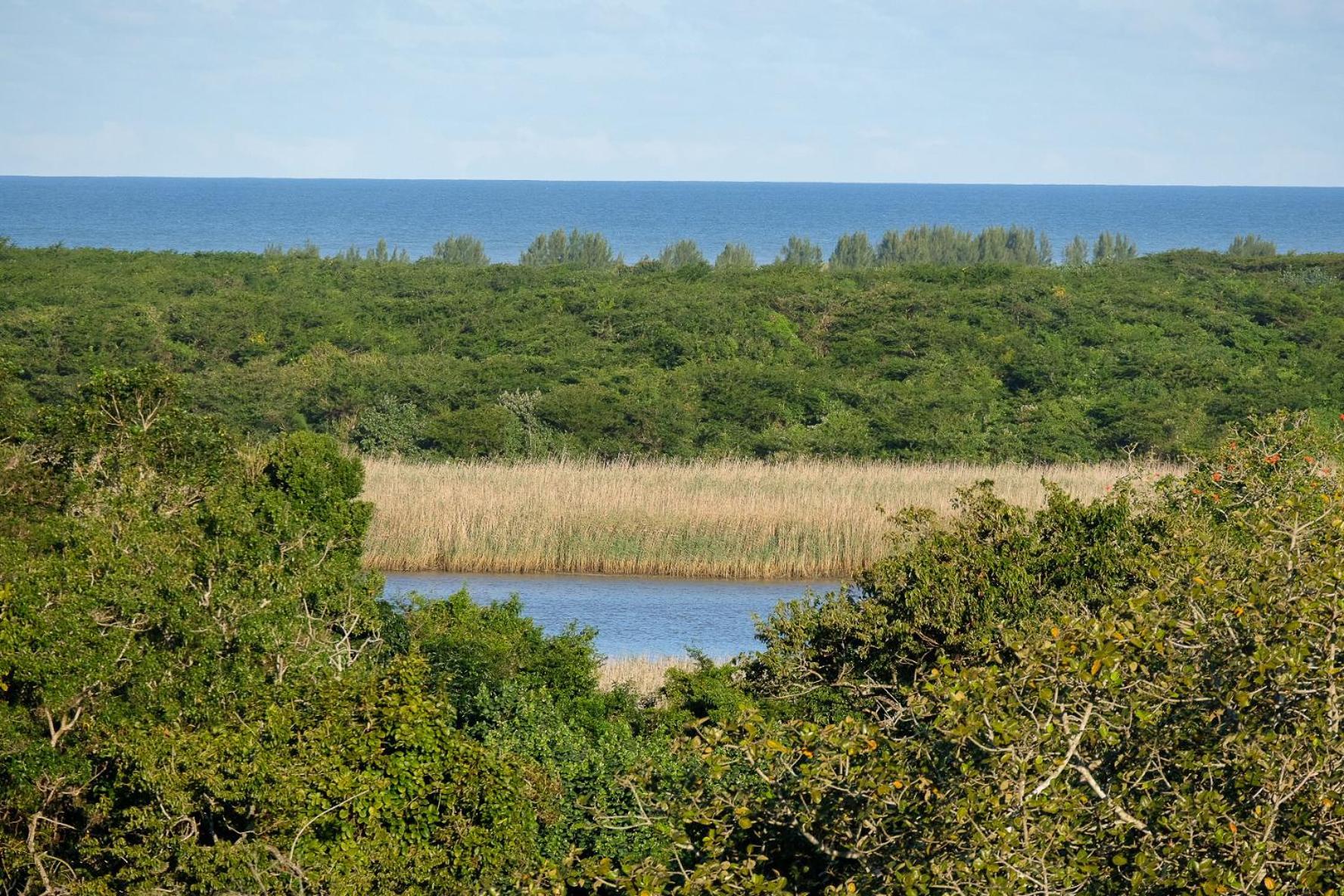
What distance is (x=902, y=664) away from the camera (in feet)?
31.0

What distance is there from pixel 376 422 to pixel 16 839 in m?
23.8

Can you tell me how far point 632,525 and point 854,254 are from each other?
34.3m

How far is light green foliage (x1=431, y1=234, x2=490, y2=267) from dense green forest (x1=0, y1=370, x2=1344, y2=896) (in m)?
45.8

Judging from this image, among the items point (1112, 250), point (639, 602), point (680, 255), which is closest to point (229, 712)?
point (639, 602)

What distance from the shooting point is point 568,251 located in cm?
5825

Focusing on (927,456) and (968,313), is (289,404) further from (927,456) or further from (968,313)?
(968,313)

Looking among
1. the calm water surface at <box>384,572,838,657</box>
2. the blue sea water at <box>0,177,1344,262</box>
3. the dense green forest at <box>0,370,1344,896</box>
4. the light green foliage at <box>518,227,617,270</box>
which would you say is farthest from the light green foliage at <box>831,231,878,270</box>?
the blue sea water at <box>0,177,1344,262</box>

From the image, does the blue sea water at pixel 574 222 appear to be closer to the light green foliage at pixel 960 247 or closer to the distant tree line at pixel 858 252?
the distant tree line at pixel 858 252

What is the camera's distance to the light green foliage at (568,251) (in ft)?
185

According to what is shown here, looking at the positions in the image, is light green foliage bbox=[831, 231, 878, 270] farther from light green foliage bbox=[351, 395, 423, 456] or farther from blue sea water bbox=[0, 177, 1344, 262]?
blue sea water bbox=[0, 177, 1344, 262]

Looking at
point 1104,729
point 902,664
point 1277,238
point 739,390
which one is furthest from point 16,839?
point 1277,238

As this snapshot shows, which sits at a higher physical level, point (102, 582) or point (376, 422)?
point (102, 582)

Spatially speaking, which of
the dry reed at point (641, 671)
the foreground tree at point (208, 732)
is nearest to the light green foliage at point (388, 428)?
the dry reed at point (641, 671)

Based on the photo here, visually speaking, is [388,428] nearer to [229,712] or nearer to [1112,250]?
[229,712]
